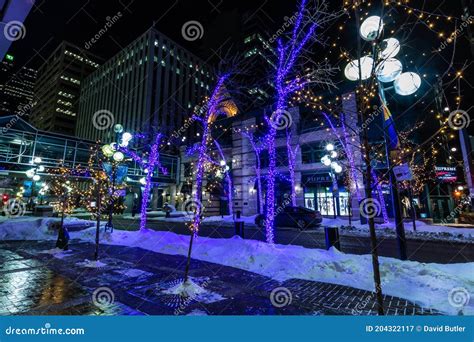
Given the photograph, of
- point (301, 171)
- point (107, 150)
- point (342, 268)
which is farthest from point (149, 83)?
point (342, 268)

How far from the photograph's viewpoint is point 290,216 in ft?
64.6

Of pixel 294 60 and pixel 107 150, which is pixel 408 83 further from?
pixel 107 150

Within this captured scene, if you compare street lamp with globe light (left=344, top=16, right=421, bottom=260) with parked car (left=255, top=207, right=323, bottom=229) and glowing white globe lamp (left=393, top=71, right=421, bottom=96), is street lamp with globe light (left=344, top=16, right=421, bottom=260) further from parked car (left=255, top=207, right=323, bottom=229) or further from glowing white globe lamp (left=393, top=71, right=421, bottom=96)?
parked car (left=255, top=207, right=323, bottom=229)

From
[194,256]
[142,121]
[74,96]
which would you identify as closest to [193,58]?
[142,121]

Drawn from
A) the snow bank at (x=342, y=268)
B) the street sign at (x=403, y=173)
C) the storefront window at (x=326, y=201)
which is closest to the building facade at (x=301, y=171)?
the storefront window at (x=326, y=201)

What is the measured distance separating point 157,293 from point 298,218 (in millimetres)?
15453

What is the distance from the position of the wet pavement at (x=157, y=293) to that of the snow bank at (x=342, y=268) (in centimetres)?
39

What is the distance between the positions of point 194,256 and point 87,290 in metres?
4.08

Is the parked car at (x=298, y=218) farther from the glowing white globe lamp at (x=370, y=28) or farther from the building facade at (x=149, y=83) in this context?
the building facade at (x=149, y=83)

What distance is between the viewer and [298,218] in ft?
63.7

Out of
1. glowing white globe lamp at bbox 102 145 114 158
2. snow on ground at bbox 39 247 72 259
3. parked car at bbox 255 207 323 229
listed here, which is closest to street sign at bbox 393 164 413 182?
glowing white globe lamp at bbox 102 145 114 158

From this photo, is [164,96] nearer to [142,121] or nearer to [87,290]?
[142,121]

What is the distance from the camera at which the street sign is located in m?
6.77

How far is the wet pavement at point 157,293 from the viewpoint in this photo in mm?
4582
